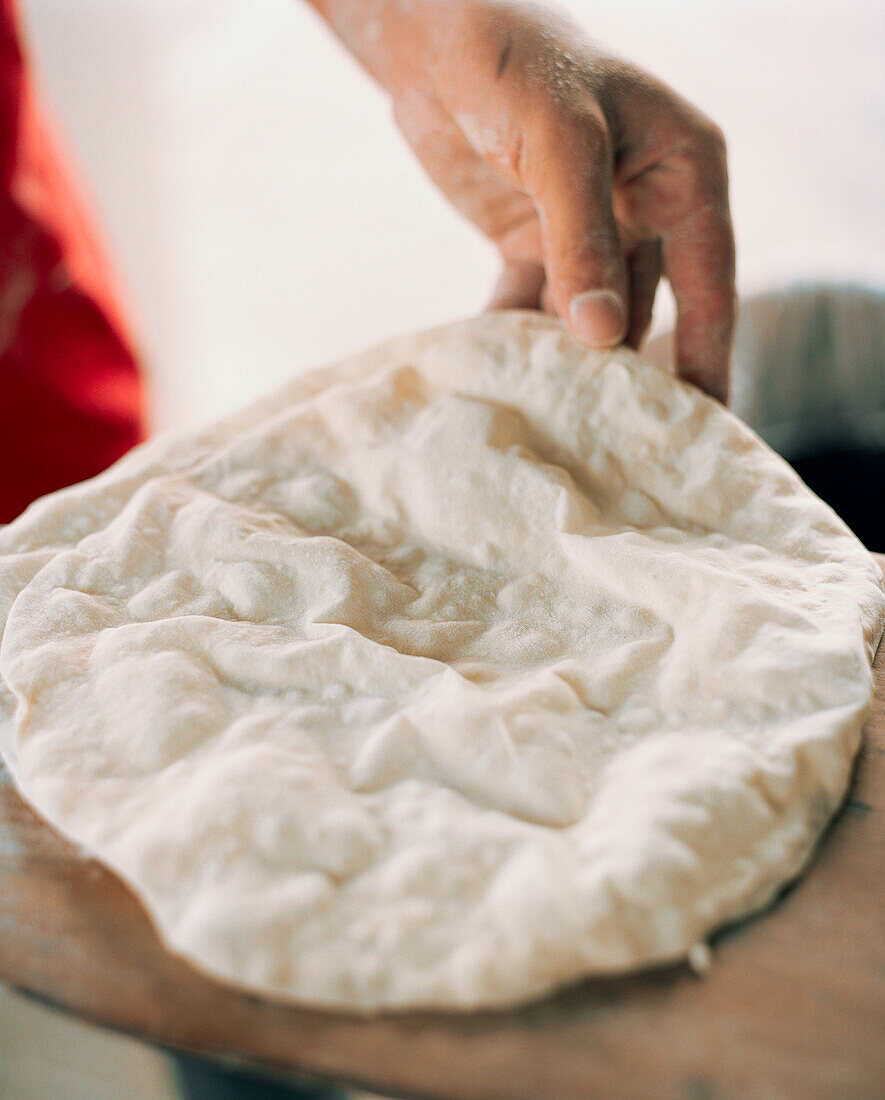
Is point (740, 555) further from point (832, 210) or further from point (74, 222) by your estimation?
point (832, 210)

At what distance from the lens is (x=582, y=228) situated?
99 centimetres

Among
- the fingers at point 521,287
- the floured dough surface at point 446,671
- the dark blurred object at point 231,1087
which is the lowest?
the dark blurred object at point 231,1087

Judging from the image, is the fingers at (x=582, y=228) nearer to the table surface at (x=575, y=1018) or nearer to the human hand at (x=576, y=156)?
the human hand at (x=576, y=156)

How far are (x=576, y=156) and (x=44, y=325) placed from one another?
4.21 feet

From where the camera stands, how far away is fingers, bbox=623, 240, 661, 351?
1.29 meters

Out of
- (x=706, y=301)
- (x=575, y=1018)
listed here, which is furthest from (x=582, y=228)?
(x=575, y=1018)

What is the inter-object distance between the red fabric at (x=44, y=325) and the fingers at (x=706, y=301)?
1291 millimetres

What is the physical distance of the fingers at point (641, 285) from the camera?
1290 mm

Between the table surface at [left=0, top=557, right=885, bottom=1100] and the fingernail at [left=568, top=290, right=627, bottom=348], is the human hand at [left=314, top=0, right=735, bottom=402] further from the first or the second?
the table surface at [left=0, top=557, right=885, bottom=1100]

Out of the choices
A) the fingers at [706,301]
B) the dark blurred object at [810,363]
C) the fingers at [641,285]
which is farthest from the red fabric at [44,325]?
the dark blurred object at [810,363]

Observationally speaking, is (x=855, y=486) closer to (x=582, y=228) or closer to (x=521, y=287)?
(x=521, y=287)

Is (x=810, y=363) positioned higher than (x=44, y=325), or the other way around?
(x=44, y=325)

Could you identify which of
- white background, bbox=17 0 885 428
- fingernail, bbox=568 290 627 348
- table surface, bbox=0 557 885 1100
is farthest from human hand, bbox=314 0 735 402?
white background, bbox=17 0 885 428

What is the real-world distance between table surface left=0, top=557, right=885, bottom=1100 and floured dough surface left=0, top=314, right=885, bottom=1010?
0.07 ft
